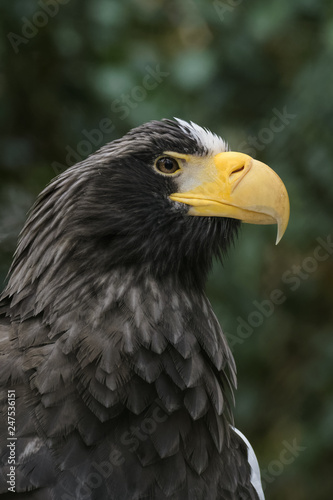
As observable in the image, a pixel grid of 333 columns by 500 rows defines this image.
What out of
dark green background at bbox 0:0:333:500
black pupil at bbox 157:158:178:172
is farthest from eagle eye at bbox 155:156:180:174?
dark green background at bbox 0:0:333:500

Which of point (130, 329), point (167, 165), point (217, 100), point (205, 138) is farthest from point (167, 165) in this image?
point (217, 100)

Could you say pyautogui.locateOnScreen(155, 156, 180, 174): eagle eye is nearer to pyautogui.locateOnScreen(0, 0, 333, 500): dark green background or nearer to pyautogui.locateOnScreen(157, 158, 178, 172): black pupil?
pyautogui.locateOnScreen(157, 158, 178, 172): black pupil

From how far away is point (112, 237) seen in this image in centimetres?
239

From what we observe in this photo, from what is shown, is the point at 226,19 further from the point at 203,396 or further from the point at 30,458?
the point at 30,458

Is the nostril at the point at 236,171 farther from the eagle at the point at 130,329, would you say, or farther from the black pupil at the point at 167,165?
the black pupil at the point at 167,165

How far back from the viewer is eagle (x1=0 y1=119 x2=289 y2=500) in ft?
7.07

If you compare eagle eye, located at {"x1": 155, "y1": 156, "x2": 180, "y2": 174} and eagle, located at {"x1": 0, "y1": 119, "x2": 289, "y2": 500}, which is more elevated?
eagle eye, located at {"x1": 155, "y1": 156, "x2": 180, "y2": 174}

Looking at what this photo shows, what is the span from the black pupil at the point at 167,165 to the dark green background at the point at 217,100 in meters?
1.03

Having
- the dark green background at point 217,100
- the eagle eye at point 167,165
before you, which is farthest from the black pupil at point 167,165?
the dark green background at point 217,100

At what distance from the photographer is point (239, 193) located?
2.39m

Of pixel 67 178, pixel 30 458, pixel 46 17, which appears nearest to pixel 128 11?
pixel 46 17

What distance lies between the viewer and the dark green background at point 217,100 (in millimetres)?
3598

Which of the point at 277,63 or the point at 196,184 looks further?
the point at 277,63

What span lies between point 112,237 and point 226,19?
1.86 meters
